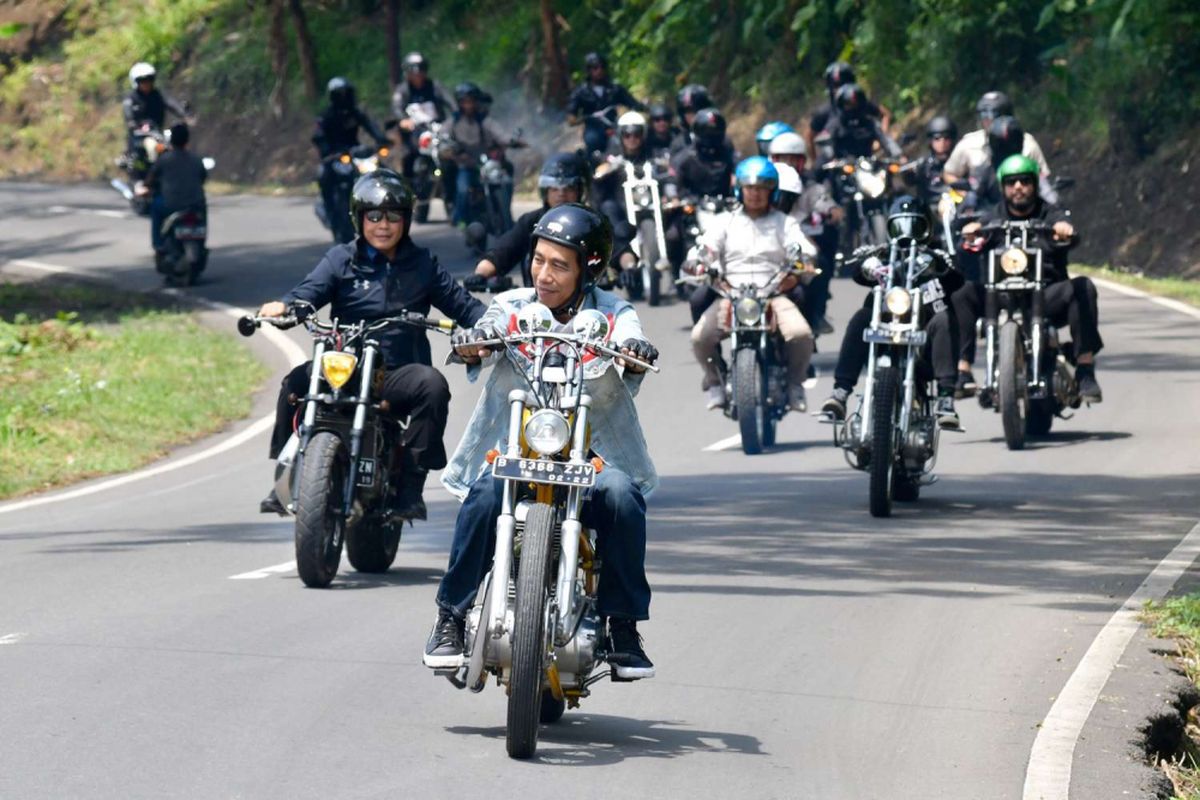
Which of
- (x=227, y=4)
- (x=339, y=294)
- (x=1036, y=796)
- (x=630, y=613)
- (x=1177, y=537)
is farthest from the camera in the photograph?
(x=227, y=4)

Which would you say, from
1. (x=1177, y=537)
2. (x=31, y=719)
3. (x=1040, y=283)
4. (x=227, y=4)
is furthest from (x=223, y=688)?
(x=227, y=4)

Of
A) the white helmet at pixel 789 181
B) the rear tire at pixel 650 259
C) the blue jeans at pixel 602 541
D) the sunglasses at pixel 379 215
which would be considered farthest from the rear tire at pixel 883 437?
the rear tire at pixel 650 259

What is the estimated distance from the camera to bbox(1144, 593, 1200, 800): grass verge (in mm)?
7531

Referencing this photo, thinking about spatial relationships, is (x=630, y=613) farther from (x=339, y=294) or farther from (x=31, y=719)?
(x=339, y=294)

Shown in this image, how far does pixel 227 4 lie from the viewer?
150 ft

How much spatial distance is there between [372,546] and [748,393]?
4785mm

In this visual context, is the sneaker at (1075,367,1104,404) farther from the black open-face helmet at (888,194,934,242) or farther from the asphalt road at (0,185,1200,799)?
the black open-face helmet at (888,194,934,242)

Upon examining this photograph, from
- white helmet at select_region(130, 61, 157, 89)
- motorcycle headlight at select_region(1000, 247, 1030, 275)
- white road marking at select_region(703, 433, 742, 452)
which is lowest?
white road marking at select_region(703, 433, 742, 452)

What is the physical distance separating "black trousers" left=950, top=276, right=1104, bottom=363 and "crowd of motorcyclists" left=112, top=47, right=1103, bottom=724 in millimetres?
13

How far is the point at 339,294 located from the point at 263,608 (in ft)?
4.95

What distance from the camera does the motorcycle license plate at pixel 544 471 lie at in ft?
22.8

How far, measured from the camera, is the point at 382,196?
10.6 metres

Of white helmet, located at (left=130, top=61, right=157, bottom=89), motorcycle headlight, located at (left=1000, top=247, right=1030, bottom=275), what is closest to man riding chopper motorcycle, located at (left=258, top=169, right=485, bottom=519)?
motorcycle headlight, located at (left=1000, top=247, right=1030, bottom=275)

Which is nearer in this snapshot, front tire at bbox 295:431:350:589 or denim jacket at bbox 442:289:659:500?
denim jacket at bbox 442:289:659:500
